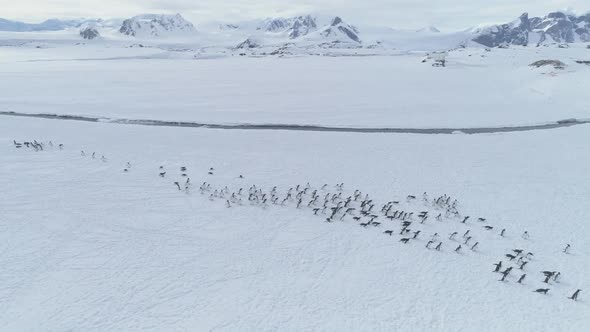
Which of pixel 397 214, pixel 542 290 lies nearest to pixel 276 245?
pixel 397 214

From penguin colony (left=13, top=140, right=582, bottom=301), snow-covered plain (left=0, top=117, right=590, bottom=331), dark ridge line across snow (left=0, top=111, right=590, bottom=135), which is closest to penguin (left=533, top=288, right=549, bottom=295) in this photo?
penguin colony (left=13, top=140, right=582, bottom=301)

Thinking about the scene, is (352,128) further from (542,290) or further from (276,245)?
(542,290)

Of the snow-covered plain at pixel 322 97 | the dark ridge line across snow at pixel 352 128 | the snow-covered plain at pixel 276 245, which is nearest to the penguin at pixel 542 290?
the snow-covered plain at pixel 276 245

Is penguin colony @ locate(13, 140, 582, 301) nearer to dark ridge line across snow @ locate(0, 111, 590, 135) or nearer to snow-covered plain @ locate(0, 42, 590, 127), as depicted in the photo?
dark ridge line across snow @ locate(0, 111, 590, 135)

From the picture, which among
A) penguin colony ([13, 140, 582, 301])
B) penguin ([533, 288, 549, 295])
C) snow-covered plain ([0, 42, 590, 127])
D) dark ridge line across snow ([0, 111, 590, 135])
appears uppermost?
snow-covered plain ([0, 42, 590, 127])

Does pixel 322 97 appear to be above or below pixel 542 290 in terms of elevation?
above

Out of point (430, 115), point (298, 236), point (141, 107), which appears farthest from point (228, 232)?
point (141, 107)

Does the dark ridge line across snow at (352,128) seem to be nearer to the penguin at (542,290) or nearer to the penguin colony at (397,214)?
the penguin colony at (397,214)

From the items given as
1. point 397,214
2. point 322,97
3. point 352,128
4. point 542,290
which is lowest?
point 542,290
